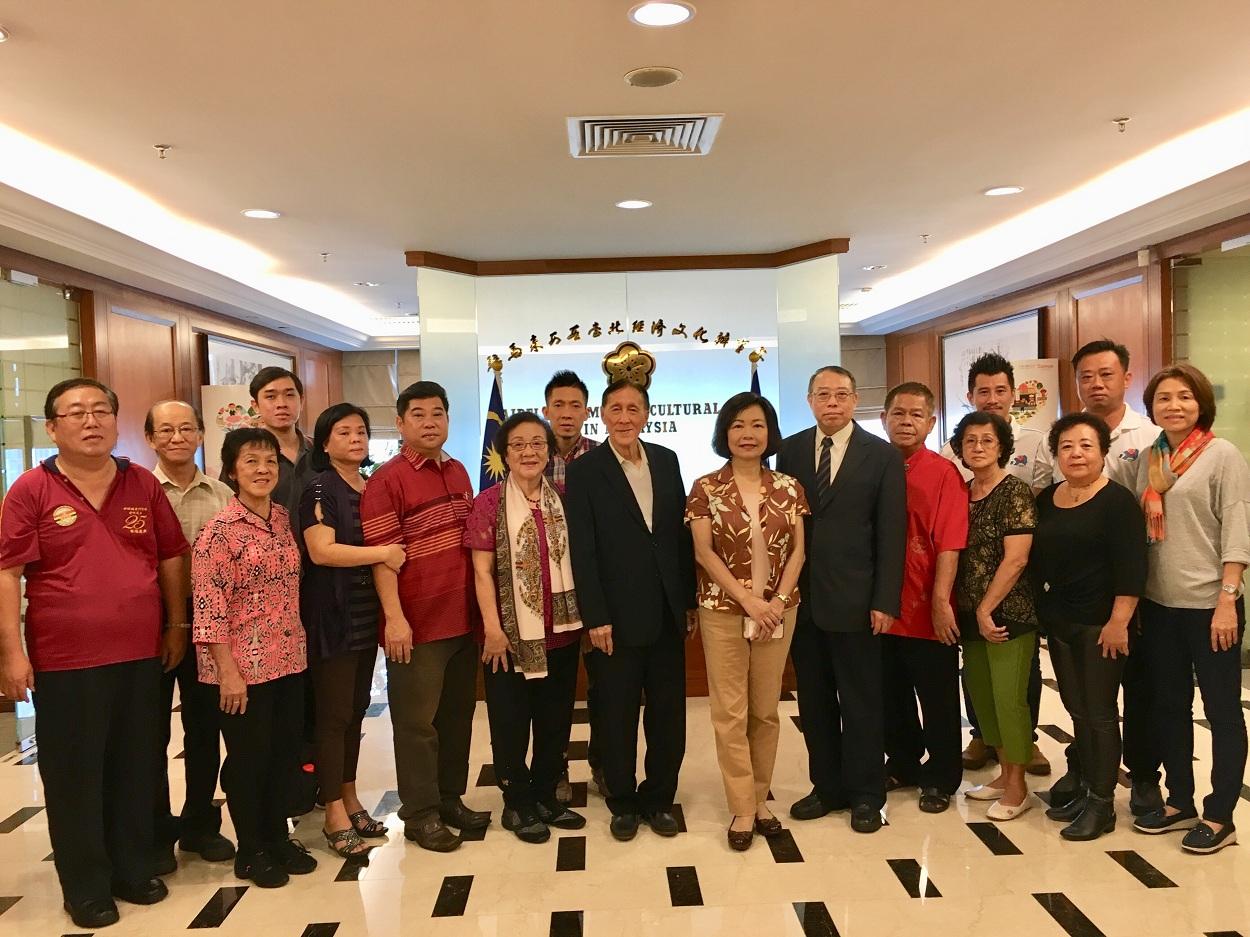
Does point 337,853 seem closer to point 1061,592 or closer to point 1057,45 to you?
point 1061,592

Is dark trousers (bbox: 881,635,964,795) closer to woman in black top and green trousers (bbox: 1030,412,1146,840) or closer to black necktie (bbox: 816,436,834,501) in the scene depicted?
woman in black top and green trousers (bbox: 1030,412,1146,840)

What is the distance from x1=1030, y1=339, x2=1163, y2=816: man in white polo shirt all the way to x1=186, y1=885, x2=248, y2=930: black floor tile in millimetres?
2821

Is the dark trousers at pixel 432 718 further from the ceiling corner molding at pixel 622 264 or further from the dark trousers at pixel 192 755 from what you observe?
the ceiling corner molding at pixel 622 264

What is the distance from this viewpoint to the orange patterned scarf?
2928 mm

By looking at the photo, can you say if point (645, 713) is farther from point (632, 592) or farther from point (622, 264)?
point (622, 264)

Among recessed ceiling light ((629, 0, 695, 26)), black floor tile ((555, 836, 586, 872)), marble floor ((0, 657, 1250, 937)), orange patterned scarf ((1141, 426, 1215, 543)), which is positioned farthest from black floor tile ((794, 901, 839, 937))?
recessed ceiling light ((629, 0, 695, 26))

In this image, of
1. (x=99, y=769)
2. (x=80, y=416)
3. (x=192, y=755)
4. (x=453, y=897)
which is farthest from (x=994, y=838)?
(x=80, y=416)

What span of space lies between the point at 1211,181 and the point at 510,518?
13.7ft

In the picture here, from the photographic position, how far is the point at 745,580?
2979 millimetres

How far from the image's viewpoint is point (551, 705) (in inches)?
124

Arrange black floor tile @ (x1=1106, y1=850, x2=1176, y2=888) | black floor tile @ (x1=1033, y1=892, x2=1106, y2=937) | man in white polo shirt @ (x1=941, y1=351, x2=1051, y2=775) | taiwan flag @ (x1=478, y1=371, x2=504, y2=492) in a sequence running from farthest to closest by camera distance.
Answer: taiwan flag @ (x1=478, y1=371, x2=504, y2=492) < man in white polo shirt @ (x1=941, y1=351, x2=1051, y2=775) < black floor tile @ (x1=1106, y1=850, x2=1176, y2=888) < black floor tile @ (x1=1033, y1=892, x2=1106, y2=937)

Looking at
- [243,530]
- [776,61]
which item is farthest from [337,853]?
[776,61]

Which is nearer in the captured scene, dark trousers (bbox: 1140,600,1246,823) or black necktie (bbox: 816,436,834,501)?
dark trousers (bbox: 1140,600,1246,823)

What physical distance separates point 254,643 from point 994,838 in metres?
2.50
